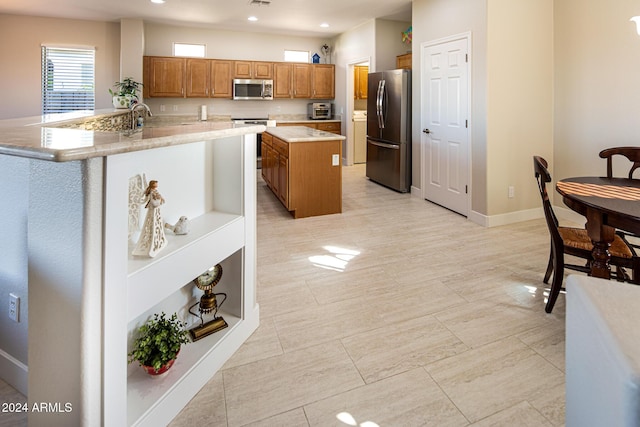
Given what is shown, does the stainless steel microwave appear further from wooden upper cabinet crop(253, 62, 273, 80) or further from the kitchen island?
the kitchen island

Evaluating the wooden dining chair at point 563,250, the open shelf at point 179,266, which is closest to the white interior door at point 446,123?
the wooden dining chair at point 563,250

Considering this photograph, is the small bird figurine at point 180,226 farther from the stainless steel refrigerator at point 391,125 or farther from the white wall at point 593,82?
the stainless steel refrigerator at point 391,125

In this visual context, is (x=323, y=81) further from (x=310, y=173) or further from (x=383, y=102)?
(x=310, y=173)

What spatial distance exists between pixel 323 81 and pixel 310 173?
14.9 ft

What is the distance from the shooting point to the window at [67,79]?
6.91 meters

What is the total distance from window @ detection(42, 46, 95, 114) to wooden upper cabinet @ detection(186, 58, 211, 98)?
67.2 inches

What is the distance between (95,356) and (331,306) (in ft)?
4.99

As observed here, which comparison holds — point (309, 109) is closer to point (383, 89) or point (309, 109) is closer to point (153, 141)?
point (383, 89)

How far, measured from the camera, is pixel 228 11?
6184mm

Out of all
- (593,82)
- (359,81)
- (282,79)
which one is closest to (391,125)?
(593,82)

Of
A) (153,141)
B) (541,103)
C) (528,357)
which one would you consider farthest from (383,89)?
(153,141)

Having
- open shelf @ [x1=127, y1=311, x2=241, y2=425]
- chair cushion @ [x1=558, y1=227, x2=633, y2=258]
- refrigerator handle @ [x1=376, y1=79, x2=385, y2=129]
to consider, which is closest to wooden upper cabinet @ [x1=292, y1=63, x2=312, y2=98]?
refrigerator handle @ [x1=376, y1=79, x2=385, y2=129]

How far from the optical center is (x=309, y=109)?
8.59 meters

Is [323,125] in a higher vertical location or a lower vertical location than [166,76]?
lower
